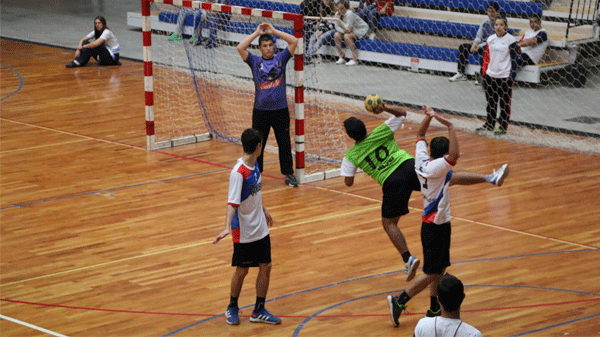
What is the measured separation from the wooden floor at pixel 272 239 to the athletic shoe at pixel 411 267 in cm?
24

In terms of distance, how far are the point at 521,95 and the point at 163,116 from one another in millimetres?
6650

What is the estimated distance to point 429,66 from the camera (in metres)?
18.2

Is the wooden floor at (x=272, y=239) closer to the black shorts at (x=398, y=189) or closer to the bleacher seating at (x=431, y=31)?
the black shorts at (x=398, y=189)

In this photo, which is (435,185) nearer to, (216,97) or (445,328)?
(445,328)

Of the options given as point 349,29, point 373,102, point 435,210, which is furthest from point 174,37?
point 435,210

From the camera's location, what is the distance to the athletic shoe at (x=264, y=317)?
269 inches

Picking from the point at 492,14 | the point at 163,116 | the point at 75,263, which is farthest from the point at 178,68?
the point at 75,263

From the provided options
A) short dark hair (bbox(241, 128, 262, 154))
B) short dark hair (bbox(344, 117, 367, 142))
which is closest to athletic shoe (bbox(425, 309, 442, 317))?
short dark hair (bbox(344, 117, 367, 142))

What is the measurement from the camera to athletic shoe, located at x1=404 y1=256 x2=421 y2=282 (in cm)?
721

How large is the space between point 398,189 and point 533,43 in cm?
961

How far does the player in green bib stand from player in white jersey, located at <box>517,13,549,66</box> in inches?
351

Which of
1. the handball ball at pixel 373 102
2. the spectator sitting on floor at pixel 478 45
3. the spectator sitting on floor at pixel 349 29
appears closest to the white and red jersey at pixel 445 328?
the handball ball at pixel 373 102

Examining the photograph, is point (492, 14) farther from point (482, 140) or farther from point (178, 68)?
point (178, 68)

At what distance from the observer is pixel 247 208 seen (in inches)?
262
